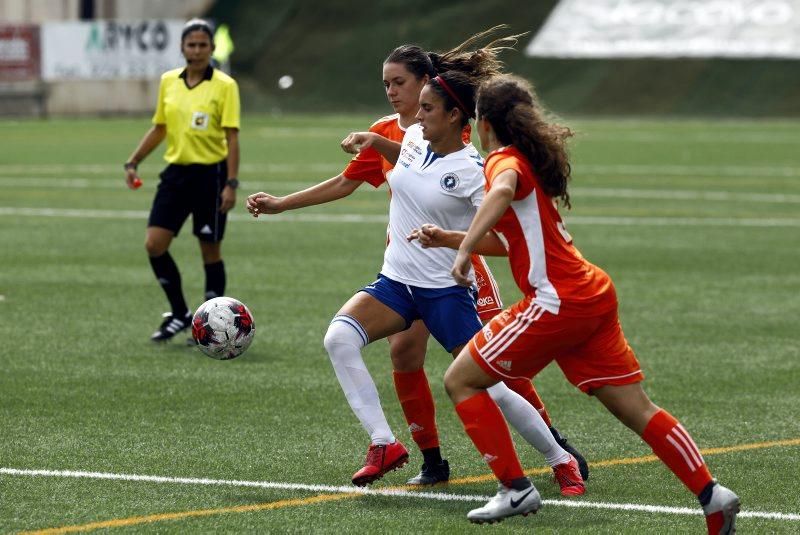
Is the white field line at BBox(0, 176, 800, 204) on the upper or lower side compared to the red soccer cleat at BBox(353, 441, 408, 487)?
lower

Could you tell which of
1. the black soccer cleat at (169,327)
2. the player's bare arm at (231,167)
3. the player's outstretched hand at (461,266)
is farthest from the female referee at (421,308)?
the player's bare arm at (231,167)

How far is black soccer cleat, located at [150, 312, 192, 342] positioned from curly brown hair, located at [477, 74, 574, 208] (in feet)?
19.4

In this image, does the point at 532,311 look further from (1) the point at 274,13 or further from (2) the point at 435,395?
(1) the point at 274,13

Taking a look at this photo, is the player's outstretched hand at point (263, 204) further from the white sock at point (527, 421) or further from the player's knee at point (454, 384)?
the player's knee at point (454, 384)

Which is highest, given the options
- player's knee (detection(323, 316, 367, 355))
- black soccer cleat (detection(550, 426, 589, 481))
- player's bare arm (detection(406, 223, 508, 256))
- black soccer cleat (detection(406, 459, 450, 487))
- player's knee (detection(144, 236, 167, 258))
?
player's bare arm (detection(406, 223, 508, 256))

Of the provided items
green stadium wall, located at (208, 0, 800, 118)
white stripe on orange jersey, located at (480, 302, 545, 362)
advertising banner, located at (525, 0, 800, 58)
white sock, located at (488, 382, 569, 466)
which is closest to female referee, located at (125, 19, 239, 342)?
white sock, located at (488, 382, 569, 466)

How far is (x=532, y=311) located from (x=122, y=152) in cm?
3012

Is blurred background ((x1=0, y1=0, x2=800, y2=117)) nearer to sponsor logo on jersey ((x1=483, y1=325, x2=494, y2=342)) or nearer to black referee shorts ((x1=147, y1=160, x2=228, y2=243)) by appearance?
black referee shorts ((x1=147, y1=160, x2=228, y2=243))

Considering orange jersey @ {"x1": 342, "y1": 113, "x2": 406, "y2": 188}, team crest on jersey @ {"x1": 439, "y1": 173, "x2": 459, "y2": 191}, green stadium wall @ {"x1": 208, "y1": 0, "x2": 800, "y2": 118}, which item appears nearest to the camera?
team crest on jersey @ {"x1": 439, "y1": 173, "x2": 459, "y2": 191}

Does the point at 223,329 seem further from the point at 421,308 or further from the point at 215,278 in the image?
the point at 215,278

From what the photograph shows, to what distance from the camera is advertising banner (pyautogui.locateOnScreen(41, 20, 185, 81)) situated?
5209 cm

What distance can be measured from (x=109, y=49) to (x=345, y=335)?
1864 inches

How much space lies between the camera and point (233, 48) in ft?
209

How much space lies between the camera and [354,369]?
7.77 meters
